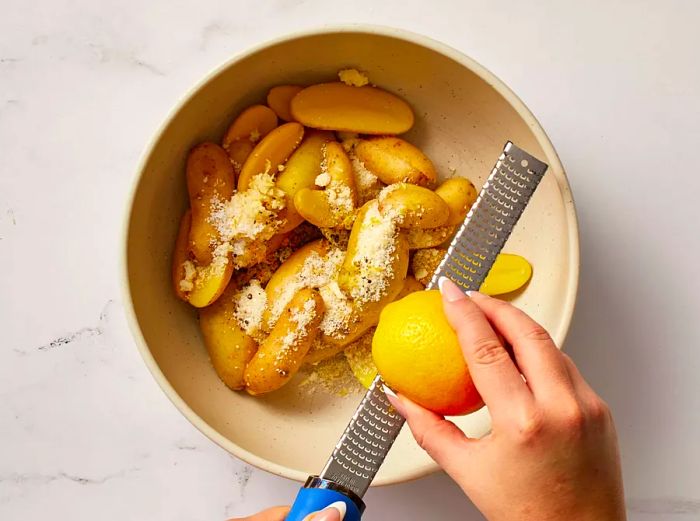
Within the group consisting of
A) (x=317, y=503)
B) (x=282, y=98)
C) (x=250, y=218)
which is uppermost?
(x=282, y=98)

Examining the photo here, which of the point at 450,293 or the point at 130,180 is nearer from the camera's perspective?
the point at 450,293

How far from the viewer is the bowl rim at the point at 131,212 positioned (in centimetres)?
88

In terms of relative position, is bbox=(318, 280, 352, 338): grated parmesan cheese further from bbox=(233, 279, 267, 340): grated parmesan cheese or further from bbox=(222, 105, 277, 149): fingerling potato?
bbox=(222, 105, 277, 149): fingerling potato

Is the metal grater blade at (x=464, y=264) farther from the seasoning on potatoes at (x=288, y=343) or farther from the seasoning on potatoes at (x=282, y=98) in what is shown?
the seasoning on potatoes at (x=282, y=98)

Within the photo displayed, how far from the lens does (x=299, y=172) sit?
37.7 inches

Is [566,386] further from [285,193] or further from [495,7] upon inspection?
[495,7]

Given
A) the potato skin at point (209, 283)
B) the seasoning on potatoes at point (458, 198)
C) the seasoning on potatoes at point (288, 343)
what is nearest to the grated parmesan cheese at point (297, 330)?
the seasoning on potatoes at point (288, 343)

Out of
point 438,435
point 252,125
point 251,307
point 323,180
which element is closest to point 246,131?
point 252,125

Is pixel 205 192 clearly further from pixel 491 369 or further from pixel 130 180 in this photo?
pixel 491 369

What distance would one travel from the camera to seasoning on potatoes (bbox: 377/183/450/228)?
90cm

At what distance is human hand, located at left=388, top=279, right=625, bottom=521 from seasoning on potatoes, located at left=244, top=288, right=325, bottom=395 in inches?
9.1

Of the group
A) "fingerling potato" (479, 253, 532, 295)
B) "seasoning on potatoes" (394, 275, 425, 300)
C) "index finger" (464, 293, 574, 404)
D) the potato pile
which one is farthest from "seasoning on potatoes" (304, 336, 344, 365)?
"index finger" (464, 293, 574, 404)

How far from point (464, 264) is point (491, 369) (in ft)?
0.65

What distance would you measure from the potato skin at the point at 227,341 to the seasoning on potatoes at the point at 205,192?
2.6 inches
